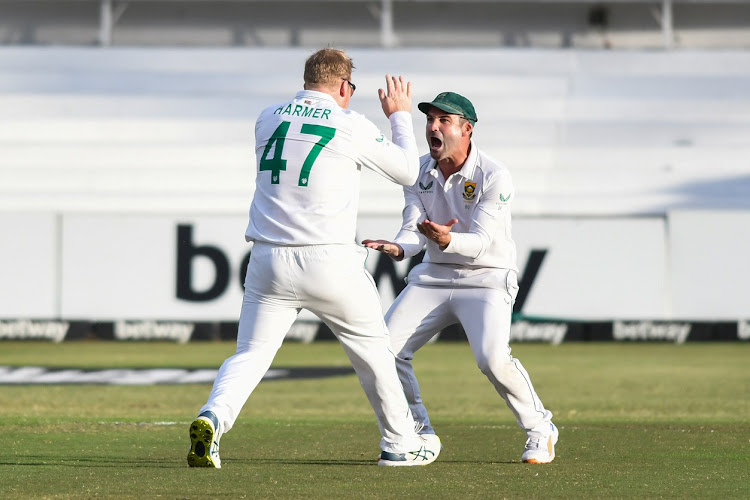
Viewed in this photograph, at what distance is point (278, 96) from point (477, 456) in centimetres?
1768

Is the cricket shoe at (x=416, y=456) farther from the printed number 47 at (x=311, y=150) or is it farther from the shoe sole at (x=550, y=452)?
the printed number 47 at (x=311, y=150)

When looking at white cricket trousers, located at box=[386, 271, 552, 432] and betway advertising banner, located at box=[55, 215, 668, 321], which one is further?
betway advertising banner, located at box=[55, 215, 668, 321]

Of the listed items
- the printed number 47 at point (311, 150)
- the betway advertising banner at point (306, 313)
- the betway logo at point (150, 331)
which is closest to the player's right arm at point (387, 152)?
the printed number 47 at point (311, 150)

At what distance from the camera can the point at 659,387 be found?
457 inches

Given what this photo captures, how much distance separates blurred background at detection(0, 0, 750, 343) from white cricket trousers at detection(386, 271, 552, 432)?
38.1ft

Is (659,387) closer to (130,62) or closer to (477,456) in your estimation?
(477,456)

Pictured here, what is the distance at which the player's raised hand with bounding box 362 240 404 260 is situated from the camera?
5.44m

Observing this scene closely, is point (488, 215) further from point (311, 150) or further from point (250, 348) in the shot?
point (250, 348)

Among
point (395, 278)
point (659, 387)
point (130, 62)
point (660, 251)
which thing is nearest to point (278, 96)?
point (130, 62)

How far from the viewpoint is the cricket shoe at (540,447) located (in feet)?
18.7

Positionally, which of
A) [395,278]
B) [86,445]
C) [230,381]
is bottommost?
[395,278]

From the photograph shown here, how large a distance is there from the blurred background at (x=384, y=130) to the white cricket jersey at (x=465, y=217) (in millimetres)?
11513

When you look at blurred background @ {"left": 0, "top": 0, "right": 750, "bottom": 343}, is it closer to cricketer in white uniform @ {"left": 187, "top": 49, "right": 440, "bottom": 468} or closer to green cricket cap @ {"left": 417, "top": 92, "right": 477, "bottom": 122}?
green cricket cap @ {"left": 417, "top": 92, "right": 477, "bottom": 122}

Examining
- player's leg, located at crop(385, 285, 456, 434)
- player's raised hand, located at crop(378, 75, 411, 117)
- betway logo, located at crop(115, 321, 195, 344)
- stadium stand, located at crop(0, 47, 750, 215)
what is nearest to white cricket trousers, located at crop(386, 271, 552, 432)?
player's leg, located at crop(385, 285, 456, 434)
